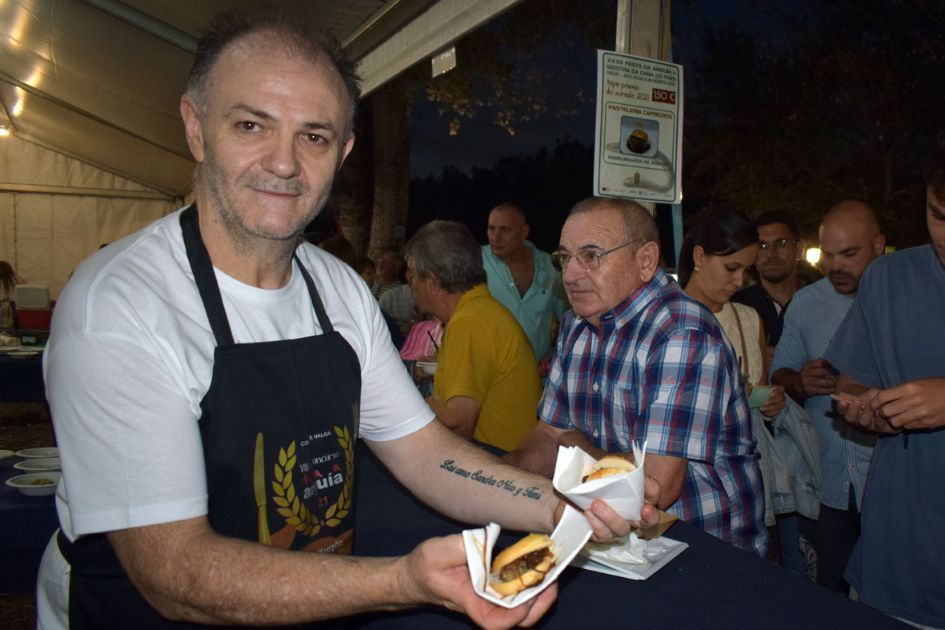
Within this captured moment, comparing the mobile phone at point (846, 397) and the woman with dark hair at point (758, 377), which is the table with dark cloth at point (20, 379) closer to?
the woman with dark hair at point (758, 377)

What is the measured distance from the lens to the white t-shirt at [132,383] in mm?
1287

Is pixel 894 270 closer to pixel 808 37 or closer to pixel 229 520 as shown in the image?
pixel 229 520

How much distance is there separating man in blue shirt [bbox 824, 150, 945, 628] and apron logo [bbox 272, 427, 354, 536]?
1.69 metres

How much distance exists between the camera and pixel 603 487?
4.76ft

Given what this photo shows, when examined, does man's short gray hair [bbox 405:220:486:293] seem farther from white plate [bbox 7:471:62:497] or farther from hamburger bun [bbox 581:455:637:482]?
hamburger bun [bbox 581:455:637:482]

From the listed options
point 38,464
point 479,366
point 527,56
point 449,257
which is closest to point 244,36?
point 38,464

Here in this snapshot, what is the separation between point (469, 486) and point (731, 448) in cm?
112

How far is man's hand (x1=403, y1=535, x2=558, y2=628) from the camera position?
1.20 meters

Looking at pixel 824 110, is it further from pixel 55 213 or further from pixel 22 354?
pixel 22 354

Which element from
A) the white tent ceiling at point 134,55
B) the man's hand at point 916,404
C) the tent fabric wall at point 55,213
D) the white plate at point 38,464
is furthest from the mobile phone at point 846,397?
the tent fabric wall at point 55,213

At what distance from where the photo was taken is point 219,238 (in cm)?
166

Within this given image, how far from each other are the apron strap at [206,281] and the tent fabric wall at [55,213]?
15.5 m

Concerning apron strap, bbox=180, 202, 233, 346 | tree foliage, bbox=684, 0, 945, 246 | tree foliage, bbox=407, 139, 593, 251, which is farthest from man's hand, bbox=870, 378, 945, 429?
tree foliage, bbox=407, 139, 593, 251

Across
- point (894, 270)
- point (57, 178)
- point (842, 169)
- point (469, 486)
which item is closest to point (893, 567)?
point (894, 270)
